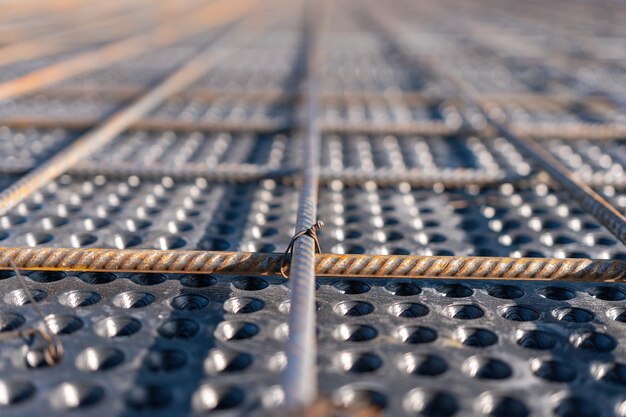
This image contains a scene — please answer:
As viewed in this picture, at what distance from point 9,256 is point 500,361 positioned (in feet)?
4.91

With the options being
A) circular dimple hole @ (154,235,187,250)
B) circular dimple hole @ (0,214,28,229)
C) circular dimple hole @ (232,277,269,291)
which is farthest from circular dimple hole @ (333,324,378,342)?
circular dimple hole @ (0,214,28,229)

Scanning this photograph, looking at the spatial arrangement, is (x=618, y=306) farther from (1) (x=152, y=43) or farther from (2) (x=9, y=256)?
(1) (x=152, y=43)

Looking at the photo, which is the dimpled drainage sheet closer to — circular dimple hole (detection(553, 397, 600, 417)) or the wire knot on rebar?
circular dimple hole (detection(553, 397, 600, 417))

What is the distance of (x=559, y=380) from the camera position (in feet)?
5.38

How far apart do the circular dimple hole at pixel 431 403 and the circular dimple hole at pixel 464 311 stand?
43cm

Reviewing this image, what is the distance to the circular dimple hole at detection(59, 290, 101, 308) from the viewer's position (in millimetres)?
1950

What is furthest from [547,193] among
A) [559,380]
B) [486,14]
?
[486,14]

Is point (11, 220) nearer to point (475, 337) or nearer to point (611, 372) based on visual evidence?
point (475, 337)

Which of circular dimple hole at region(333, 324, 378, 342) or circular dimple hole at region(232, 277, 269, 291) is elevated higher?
circular dimple hole at region(232, 277, 269, 291)

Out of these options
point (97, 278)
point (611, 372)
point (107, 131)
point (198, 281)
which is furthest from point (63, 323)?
point (107, 131)

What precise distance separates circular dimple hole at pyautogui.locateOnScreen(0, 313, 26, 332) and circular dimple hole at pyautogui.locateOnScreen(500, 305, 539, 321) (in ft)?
4.74

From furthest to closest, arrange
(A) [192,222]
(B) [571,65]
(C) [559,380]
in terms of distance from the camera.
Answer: (B) [571,65], (A) [192,222], (C) [559,380]

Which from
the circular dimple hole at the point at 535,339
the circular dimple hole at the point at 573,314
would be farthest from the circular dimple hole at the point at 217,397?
the circular dimple hole at the point at 573,314

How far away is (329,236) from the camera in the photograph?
254cm
